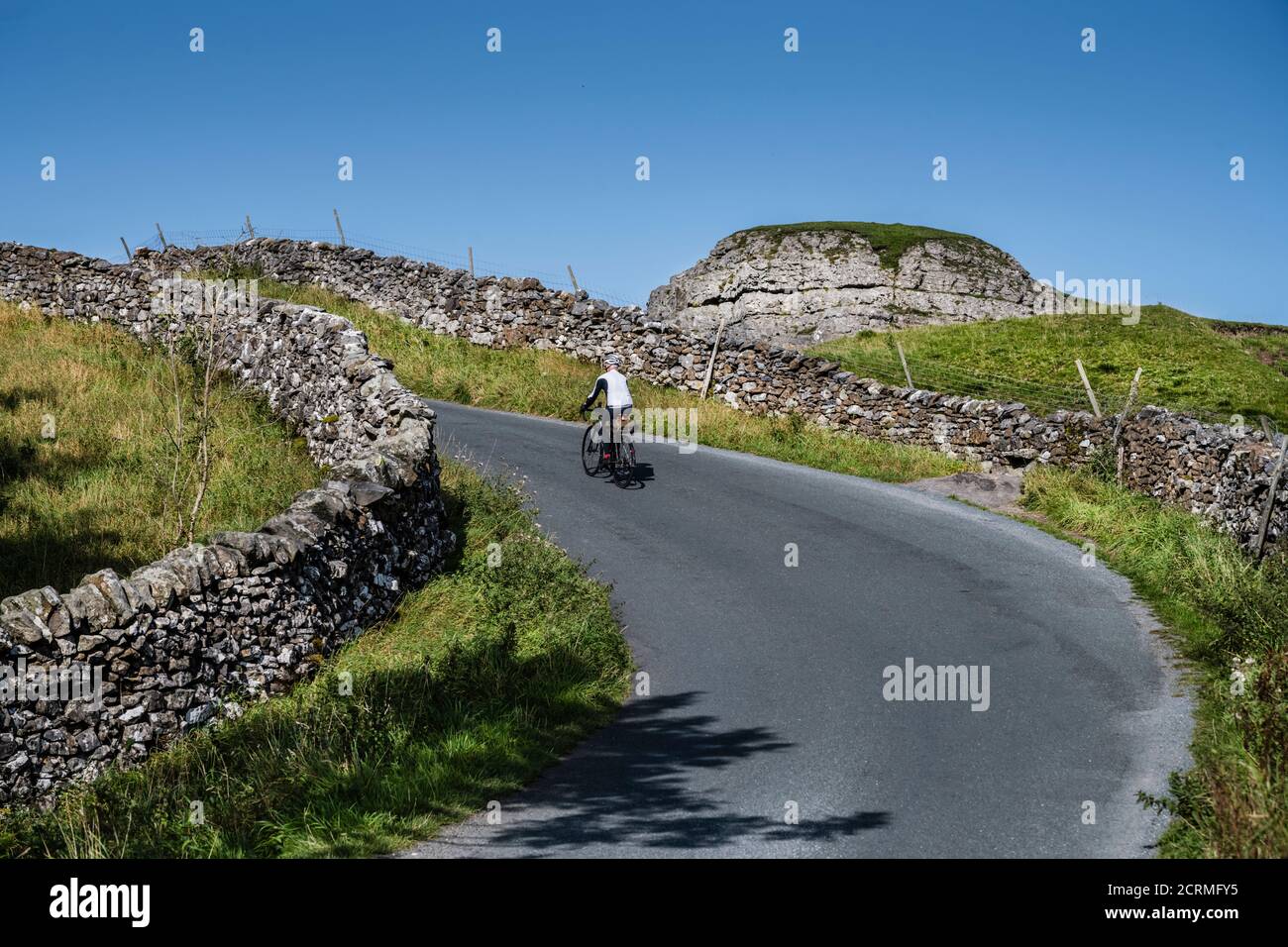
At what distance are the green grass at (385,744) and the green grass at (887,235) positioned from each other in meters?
57.0

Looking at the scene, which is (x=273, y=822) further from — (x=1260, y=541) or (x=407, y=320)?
(x=407, y=320)

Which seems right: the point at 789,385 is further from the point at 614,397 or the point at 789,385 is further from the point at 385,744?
the point at 385,744

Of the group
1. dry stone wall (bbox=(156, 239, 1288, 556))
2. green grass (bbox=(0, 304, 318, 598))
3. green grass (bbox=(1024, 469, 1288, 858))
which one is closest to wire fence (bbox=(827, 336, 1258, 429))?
dry stone wall (bbox=(156, 239, 1288, 556))

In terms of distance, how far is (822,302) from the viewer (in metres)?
62.3

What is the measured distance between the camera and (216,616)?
873cm

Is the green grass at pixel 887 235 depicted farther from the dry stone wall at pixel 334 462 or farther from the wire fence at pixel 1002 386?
the dry stone wall at pixel 334 462

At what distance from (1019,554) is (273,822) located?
1031 centimetres

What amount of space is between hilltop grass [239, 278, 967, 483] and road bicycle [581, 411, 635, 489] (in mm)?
4154

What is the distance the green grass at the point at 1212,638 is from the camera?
20.0 feet

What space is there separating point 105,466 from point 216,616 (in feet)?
22.6

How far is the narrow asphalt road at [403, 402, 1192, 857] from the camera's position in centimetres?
659

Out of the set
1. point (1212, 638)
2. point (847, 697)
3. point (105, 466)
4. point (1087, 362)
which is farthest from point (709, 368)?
point (1087, 362)

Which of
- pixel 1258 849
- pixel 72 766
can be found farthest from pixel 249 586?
pixel 1258 849

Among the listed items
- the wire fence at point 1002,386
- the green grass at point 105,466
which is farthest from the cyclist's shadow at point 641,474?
the wire fence at point 1002,386
